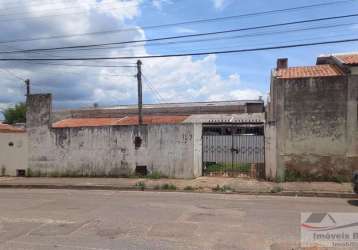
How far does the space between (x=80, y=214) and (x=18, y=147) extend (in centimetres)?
1120

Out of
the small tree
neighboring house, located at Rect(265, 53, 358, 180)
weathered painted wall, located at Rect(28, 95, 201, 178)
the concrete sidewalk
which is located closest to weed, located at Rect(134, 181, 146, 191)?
the concrete sidewalk

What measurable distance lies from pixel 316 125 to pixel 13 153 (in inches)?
512

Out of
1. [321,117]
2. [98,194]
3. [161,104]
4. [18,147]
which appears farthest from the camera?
[161,104]

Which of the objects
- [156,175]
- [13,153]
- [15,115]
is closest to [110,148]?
[156,175]

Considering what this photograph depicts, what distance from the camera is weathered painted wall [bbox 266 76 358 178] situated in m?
16.0

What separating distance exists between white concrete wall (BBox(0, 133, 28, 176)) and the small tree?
55.6m

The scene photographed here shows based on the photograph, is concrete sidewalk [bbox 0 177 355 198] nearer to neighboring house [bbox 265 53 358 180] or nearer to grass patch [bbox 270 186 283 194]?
grass patch [bbox 270 186 283 194]

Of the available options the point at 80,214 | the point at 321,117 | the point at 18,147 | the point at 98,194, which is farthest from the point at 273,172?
the point at 18,147

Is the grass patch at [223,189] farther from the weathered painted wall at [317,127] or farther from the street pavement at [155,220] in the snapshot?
the weathered painted wall at [317,127]

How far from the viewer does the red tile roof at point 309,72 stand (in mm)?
16625

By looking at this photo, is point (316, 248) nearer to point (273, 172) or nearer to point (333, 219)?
point (333, 219)

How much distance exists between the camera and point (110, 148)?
18.7 m

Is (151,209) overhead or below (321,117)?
below

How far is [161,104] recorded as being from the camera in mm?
52000
